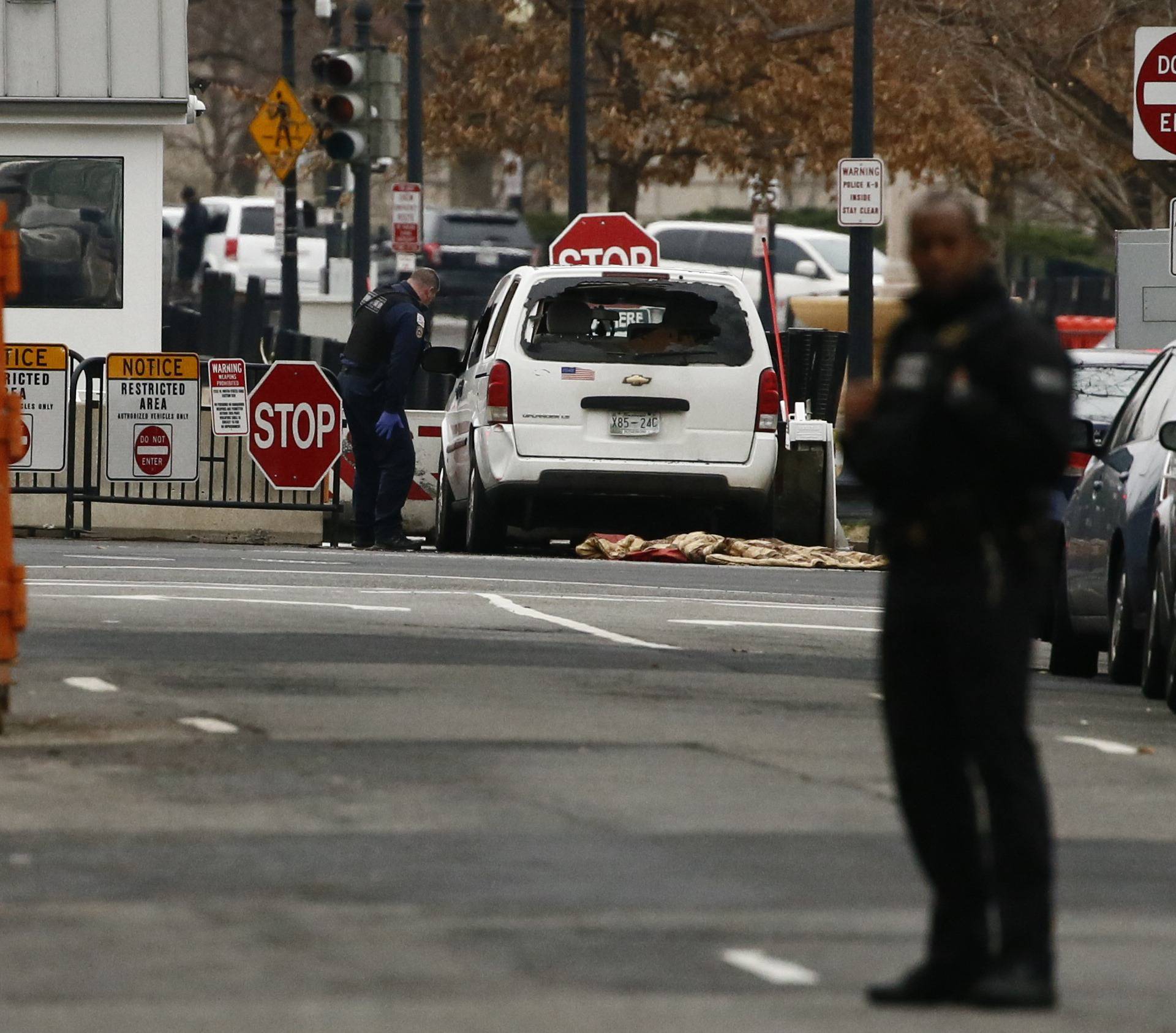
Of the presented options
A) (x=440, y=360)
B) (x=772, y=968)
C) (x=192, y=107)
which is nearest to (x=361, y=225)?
(x=192, y=107)

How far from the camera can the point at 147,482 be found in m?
21.7

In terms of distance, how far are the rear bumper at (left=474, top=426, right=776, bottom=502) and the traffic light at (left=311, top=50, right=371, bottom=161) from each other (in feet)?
31.3

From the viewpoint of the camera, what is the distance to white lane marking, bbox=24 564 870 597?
56.5 ft

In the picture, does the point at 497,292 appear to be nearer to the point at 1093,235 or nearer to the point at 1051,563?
the point at 1051,563

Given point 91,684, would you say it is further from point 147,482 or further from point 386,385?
point 147,482

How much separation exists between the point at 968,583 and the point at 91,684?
6.22m

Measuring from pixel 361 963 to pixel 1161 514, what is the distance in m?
6.58

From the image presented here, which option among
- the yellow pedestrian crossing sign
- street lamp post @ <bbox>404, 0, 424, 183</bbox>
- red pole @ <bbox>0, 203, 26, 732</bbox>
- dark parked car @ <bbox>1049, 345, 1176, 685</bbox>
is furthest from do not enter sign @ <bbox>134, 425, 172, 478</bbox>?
street lamp post @ <bbox>404, 0, 424, 183</bbox>

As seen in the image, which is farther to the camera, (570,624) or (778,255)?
(778,255)

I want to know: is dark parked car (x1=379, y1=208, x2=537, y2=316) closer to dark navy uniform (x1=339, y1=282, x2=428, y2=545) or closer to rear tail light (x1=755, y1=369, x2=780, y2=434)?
dark navy uniform (x1=339, y1=282, x2=428, y2=545)

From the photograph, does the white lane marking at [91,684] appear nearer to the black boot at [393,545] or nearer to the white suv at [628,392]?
the white suv at [628,392]

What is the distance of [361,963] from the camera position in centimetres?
658

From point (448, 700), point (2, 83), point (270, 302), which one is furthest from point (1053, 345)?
point (270, 302)

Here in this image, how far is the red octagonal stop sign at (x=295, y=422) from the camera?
71.0 feet
